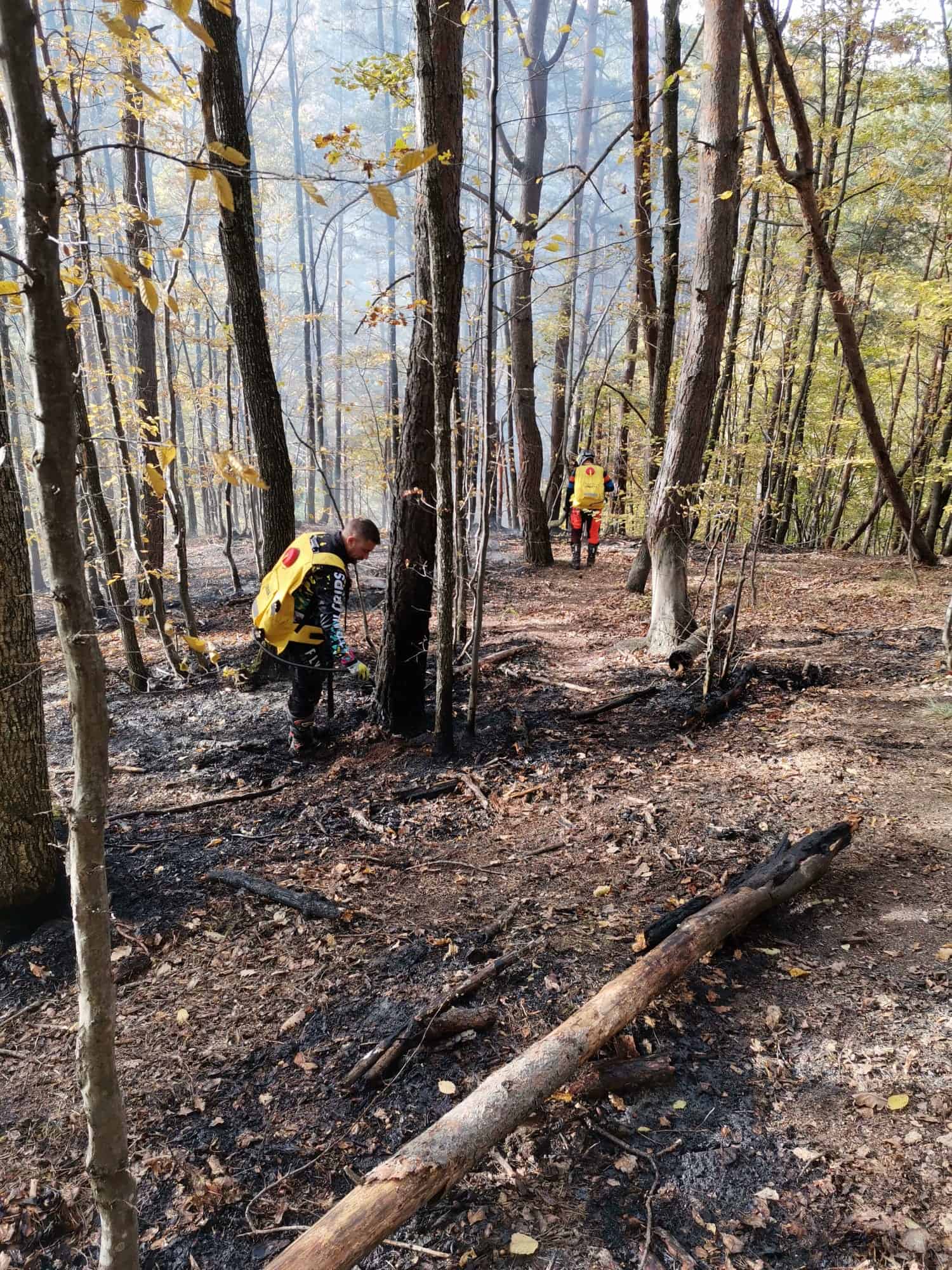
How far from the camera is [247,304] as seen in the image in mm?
6363

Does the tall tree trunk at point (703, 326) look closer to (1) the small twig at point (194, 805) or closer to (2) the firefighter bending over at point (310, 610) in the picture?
(2) the firefighter bending over at point (310, 610)

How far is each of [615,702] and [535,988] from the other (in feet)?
11.3

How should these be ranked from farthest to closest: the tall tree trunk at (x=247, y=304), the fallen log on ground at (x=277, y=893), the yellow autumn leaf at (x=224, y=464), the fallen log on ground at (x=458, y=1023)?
1. the tall tree trunk at (x=247, y=304)
2. the fallen log on ground at (x=277, y=893)
3. the fallen log on ground at (x=458, y=1023)
4. the yellow autumn leaf at (x=224, y=464)

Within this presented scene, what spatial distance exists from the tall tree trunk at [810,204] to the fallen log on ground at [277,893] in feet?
25.8

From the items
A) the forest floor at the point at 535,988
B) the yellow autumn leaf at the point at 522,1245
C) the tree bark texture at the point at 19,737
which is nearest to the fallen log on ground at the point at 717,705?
the forest floor at the point at 535,988

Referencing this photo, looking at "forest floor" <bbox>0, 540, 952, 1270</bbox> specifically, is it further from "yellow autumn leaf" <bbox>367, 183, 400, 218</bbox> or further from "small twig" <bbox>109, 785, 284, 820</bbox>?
"yellow autumn leaf" <bbox>367, 183, 400, 218</bbox>

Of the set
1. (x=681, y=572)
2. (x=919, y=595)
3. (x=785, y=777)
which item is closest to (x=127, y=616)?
(x=681, y=572)

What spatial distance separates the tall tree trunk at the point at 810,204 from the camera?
7000 mm

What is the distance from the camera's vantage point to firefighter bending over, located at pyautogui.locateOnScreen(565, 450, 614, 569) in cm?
1160

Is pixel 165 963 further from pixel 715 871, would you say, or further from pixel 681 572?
pixel 681 572

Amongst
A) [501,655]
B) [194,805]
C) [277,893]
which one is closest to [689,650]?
[501,655]

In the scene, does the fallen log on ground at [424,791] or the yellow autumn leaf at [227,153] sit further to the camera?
the fallen log on ground at [424,791]

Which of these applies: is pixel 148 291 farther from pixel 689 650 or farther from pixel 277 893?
pixel 689 650

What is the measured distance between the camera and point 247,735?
20.7ft
